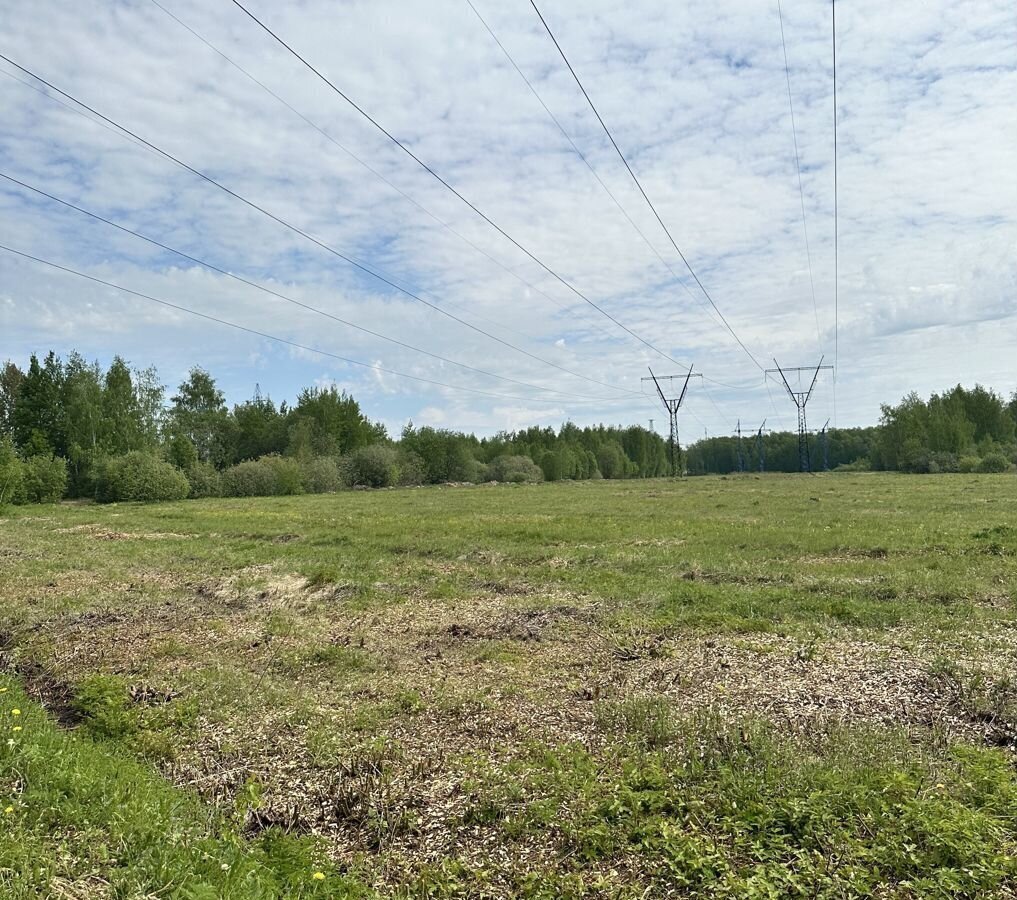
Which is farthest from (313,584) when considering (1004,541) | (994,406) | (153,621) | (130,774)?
(994,406)

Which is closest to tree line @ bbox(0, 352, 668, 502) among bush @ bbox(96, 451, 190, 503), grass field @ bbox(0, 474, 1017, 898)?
bush @ bbox(96, 451, 190, 503)

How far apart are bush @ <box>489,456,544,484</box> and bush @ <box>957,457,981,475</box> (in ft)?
186

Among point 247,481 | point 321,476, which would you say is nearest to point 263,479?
point 247,481

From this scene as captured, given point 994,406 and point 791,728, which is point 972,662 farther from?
point 994,406

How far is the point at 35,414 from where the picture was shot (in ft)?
237

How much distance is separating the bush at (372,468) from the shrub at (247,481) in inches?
649

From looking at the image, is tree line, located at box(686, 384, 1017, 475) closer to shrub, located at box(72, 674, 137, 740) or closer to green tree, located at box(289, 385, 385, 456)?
green tree, located at box(289, 385, 385, 456)

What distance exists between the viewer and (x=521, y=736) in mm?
7285

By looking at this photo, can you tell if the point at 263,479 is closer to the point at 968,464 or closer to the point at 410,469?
the point at 410,469

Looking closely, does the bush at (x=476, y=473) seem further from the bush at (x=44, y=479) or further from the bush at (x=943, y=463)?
the bush at (x=943, y=463)

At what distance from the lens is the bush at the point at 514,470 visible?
102 metres

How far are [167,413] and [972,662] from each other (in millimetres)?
91386

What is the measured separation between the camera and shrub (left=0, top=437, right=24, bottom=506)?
162 feet

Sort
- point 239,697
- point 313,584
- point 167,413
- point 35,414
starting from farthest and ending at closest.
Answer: point 167,413
point 35,414
point 313,584
point 239,697
